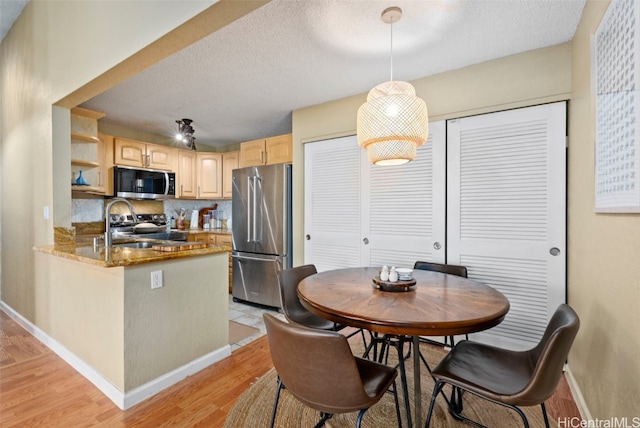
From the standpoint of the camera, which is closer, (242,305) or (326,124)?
(326,124)

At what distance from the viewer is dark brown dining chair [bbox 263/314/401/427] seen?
1.03 m

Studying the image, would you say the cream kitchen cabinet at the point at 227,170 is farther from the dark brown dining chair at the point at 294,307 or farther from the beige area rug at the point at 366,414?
the beige area rug at the point at 366,414

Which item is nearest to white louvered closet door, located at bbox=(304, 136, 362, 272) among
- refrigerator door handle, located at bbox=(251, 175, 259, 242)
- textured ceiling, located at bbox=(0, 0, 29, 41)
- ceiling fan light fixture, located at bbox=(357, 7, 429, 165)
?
refrigerator door handle, located at bbox=(251, 175, 259, 242)

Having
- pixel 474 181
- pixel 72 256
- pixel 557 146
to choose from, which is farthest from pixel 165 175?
pixel 557 146

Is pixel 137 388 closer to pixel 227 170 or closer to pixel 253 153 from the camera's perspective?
pixel 253 153

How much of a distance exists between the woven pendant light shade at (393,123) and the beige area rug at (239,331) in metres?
2.06

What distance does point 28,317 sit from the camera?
287cm

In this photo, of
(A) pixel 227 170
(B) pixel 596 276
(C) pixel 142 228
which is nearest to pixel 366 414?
(B) pixel 596 276

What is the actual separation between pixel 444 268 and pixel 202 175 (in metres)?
4.01

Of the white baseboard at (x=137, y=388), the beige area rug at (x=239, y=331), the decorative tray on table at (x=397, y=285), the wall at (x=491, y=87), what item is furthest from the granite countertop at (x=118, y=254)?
the wall at (x=491, y=87)

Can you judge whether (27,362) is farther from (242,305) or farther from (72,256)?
(242,305)

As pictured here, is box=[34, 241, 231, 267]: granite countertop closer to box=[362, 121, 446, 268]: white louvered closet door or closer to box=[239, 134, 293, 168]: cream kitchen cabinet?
box=[362, 121, 446, 268]: white louvered closet door

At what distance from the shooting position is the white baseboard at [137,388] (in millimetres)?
1781

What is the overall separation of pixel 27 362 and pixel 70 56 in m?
2.38
